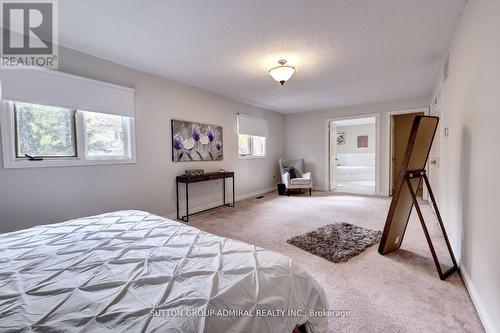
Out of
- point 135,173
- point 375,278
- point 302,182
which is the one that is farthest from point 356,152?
point 135,173

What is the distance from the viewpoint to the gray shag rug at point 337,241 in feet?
8.27

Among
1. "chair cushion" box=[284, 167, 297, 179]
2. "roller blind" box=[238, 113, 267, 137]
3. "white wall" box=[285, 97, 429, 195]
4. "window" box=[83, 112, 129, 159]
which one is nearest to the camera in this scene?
"window" box=[83, 112, 129, 159]

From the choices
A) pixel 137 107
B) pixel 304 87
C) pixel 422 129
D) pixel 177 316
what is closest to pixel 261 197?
pixel 304 87

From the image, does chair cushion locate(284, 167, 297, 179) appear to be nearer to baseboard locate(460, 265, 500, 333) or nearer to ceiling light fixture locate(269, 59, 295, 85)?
ceiling light fixture locate(269, 59, 295, 85)

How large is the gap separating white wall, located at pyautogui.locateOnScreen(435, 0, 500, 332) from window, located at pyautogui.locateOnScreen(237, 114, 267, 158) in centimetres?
393

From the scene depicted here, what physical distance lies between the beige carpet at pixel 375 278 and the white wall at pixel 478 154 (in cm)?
20

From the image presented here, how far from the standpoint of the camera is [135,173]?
137 inches

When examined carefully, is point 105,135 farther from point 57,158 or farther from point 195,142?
point 195,142

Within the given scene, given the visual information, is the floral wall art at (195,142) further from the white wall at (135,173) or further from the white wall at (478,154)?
the white wall at (478,154)

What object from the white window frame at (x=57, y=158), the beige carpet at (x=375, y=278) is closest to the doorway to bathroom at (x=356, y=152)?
the beige carpet at (x=375, y=278)

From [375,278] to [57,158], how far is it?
12.1 ft

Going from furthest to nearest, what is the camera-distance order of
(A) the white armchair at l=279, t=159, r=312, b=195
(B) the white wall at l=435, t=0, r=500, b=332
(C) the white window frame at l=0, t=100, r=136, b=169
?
(A) the white armchair at l=279, t=159, r=312, b=195 → (C) the white window frame at l=0, t=100, r=136, b=169 → (B) the white wall at l=435, t=0, r=500, b=332

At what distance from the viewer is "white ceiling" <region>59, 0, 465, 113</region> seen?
6.75 feet

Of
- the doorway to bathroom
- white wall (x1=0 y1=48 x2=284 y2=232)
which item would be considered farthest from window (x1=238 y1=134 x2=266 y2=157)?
the doorway to bathroom
